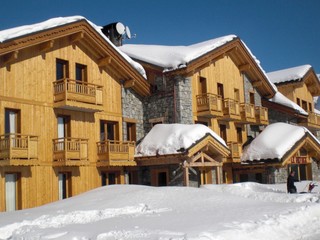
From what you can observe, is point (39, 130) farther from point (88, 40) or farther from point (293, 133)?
point (293, 133)

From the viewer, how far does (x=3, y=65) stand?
58.6ft

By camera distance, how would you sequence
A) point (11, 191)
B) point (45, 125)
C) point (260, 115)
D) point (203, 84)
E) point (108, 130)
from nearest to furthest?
1. point (11, 191)
2. point (45, 125)
3. point (108, 130)
4. point (203, 84)
5. point (260, 115)

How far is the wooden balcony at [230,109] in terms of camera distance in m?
26.4

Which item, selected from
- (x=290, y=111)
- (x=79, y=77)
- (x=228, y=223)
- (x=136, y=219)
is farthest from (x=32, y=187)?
(x=290, y=111)

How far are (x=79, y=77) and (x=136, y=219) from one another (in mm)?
11051

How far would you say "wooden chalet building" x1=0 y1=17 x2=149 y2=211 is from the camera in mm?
17688

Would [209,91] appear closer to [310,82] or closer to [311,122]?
[311,122]

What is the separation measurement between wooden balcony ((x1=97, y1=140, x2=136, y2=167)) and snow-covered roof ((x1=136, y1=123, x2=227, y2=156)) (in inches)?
31.7

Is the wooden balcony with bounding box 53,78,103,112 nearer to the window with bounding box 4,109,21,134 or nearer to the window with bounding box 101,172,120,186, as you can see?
the window with bounding box 4,109,21,134

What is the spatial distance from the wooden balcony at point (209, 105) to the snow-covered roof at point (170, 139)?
255cm

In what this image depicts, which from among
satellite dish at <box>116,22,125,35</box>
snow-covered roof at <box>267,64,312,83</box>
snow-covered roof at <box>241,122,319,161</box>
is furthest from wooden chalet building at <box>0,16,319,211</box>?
snow-covered roof at <box>267,64,312,83</box>

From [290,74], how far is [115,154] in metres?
20.4

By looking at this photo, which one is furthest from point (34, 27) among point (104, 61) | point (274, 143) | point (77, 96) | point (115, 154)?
point (274, 143)

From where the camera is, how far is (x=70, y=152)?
18797 millimetres
